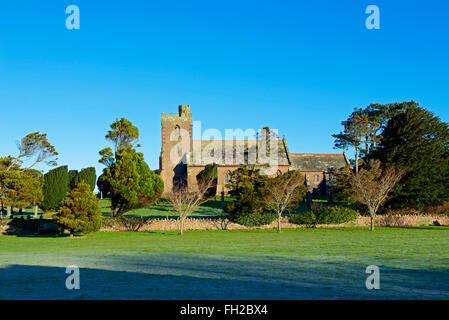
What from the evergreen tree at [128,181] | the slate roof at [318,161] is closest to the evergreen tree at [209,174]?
the slate roof at [318,161]

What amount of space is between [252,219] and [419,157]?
20549mm

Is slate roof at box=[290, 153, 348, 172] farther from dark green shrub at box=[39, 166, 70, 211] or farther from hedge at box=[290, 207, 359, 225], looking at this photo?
dark green shrub at box=[39, 166, 70, 211]

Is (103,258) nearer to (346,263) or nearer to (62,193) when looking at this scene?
(346,263)

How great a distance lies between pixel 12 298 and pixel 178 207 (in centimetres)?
2814

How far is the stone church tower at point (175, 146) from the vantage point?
77.6 metres

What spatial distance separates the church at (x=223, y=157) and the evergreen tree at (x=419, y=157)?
82.1ft

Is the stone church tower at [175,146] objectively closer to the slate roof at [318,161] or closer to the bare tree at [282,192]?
the slate roof at [318,161]

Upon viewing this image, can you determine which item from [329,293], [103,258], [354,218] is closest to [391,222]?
[354,218]

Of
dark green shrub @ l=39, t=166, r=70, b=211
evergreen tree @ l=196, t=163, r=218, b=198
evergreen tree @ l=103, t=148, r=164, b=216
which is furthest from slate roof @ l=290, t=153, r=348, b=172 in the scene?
dark green shrub @ l=39, t=166, r=70, b=211

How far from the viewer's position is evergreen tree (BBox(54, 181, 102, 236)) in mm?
35156

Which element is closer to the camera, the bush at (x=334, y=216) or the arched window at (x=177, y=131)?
the bush at (x=334, y=216)

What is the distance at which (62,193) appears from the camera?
53094mm

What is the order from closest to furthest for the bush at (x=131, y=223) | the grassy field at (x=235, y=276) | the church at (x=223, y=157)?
the grassy field at (x=235, y=276) < the bush at (x=131, y=223) < the church at (x=223, y=157)
